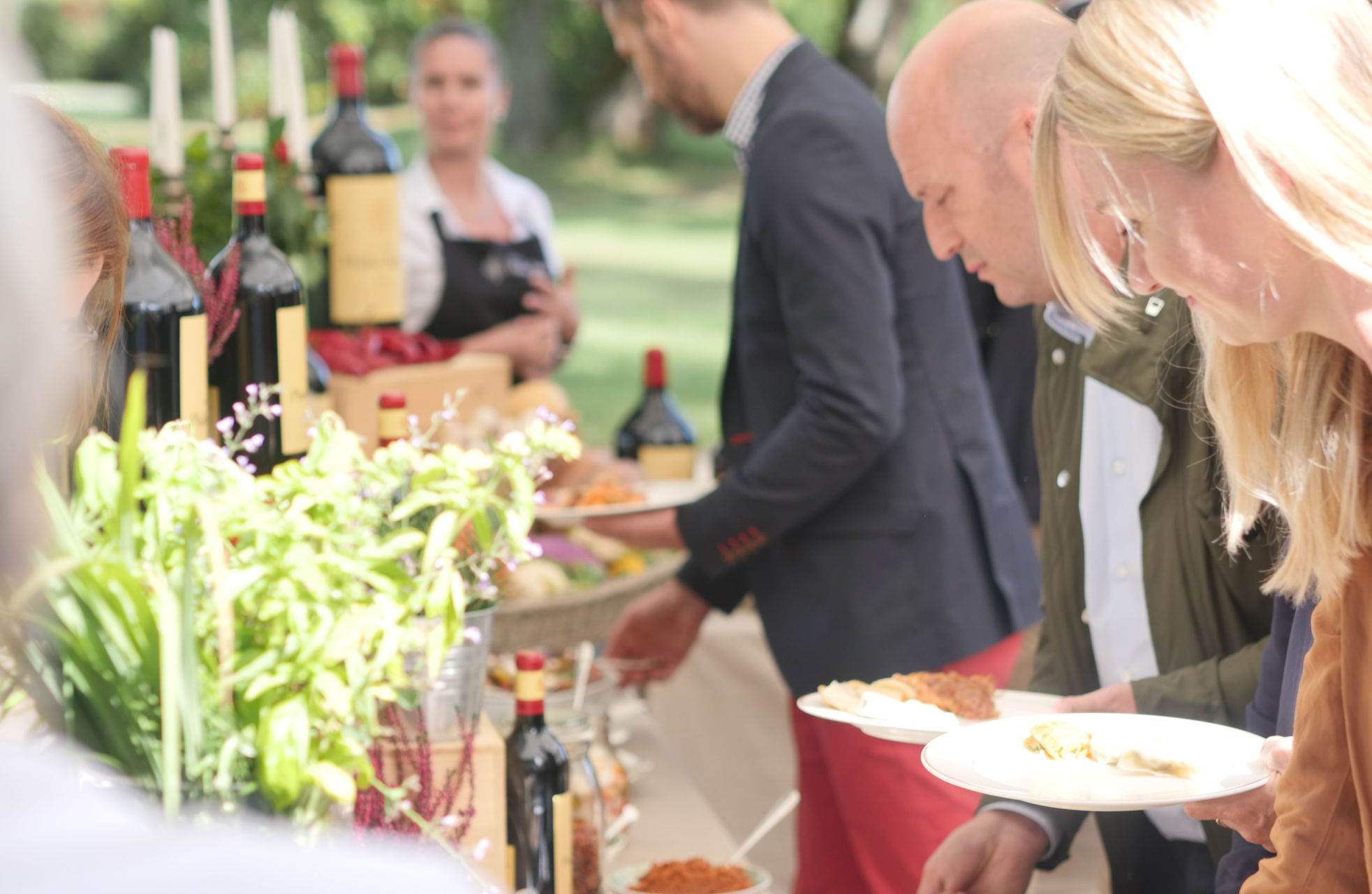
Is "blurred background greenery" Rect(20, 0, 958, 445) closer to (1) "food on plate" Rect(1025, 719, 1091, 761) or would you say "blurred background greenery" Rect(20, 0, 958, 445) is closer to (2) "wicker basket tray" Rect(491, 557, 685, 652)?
(2) "wicker basket tray" Rect(491, 557, 685, 652)

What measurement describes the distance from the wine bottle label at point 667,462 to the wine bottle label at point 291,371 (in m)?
1.32

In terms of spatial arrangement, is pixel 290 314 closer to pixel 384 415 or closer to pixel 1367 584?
pixel 384 415

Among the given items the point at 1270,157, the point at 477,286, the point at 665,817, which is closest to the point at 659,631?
the point at 665,817

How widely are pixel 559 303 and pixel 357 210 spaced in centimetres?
153

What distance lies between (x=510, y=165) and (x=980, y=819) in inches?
511

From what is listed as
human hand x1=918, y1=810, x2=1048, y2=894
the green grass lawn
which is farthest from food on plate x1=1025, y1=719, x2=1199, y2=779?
the green grass lawn

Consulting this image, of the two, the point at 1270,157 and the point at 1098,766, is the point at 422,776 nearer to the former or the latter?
the point at 1098,766

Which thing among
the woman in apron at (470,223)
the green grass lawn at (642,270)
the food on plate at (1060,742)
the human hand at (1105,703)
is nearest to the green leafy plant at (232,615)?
the food on plate at (1060,742)

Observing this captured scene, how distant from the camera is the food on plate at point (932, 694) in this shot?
1.38m

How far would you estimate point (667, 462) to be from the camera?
2.86m

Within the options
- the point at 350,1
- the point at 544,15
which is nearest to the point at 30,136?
the point at 350,1

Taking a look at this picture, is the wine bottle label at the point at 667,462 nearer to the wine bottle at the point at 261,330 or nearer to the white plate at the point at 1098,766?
the wine bottle at the point at 261,330

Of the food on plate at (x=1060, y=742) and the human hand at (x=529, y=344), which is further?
the human hand at (x=529, y=344)

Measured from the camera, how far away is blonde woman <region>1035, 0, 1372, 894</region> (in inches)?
38.2
